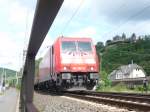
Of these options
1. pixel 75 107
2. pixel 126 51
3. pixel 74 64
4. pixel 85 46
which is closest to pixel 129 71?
pixel 126 51

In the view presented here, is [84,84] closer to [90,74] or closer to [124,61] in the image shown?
[90,74]

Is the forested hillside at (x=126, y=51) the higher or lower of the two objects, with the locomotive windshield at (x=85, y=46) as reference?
higher

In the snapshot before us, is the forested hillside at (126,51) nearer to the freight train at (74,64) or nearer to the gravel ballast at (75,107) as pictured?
the freight train at (74,64)

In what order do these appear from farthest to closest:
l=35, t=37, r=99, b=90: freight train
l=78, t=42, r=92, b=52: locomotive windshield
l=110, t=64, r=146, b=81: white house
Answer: l=110, t=64, r=146, b=81: white house
l=78, t=42, r=92, b=52: locomotive windshield
l=35, t=37, r=99, b=90: freight train

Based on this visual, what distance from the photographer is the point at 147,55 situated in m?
120

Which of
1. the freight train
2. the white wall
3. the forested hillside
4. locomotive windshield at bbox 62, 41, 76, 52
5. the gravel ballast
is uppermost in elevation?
the forested hillside

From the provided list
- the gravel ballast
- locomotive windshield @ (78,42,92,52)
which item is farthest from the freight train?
the gravel ballast

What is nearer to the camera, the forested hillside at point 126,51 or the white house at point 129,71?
the forested hillside at point 126,51

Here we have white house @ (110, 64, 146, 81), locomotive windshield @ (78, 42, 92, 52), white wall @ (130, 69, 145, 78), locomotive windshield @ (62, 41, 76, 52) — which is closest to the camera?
locomotive windshield @ (62, 41, 76, 52)

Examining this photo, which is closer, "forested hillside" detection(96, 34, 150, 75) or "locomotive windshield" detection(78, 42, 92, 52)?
"locomotive windshield" detection(78, 42, 92, 52)

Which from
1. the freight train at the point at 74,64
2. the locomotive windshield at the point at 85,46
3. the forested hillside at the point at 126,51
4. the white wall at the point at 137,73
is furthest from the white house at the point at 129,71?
the freight train at the point at 74,64

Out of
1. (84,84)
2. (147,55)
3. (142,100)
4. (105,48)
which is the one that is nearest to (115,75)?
(147,55)

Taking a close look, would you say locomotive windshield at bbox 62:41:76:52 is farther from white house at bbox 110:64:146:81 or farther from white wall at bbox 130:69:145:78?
white wall at bbox 130:69:145:78

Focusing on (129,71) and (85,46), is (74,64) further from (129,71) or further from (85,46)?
(129,71)
